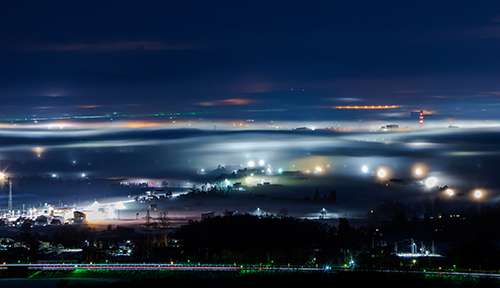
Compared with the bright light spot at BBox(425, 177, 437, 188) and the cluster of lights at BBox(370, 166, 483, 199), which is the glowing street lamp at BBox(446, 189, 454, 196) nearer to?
the cluster of lights at BBox(370, 166, 483, 199)

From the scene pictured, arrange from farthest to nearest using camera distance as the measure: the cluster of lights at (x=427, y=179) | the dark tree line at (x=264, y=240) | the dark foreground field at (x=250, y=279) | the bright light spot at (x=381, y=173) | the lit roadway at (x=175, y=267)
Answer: the bright light spot at (x=381, y=173), the cluster of lights at (x=427, y=179), the dark tree line at (x=264, y=240), the lit roadway at (x=175, y=267), the dark foreground field at (x=250, y=279)

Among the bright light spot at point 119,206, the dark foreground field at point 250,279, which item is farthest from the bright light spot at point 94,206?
the dark foreground field at point 250,279

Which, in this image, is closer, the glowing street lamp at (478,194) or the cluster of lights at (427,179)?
the glowing street lamp at (478,194)

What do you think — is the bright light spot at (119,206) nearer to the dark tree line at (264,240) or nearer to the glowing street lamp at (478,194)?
the dark tree line at (264,240)

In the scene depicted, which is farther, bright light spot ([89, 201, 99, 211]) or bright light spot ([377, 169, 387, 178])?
bright light spot ([377, 169, 387, 178])

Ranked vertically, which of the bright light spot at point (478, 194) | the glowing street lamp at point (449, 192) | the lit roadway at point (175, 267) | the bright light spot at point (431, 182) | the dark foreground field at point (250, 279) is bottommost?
the dark foreground field at point (250, 279)

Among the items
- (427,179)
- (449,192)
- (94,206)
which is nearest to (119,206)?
(94,206)

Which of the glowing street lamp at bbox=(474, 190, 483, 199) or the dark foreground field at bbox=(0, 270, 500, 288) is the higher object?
the glowing street lamp at bbox=(474, 190, 483, 199)

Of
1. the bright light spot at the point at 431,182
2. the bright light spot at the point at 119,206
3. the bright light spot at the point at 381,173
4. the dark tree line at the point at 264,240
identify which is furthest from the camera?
the bright light spot at the point at 381,173

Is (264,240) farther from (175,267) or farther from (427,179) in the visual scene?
(427,179)

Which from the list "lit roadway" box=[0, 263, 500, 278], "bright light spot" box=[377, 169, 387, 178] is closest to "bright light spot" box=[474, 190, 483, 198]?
"bright light spot" box=[377, 169, 387, 178]

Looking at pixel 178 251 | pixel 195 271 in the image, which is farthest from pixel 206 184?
pixel 195 271

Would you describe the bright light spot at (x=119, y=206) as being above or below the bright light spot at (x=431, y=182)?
below
